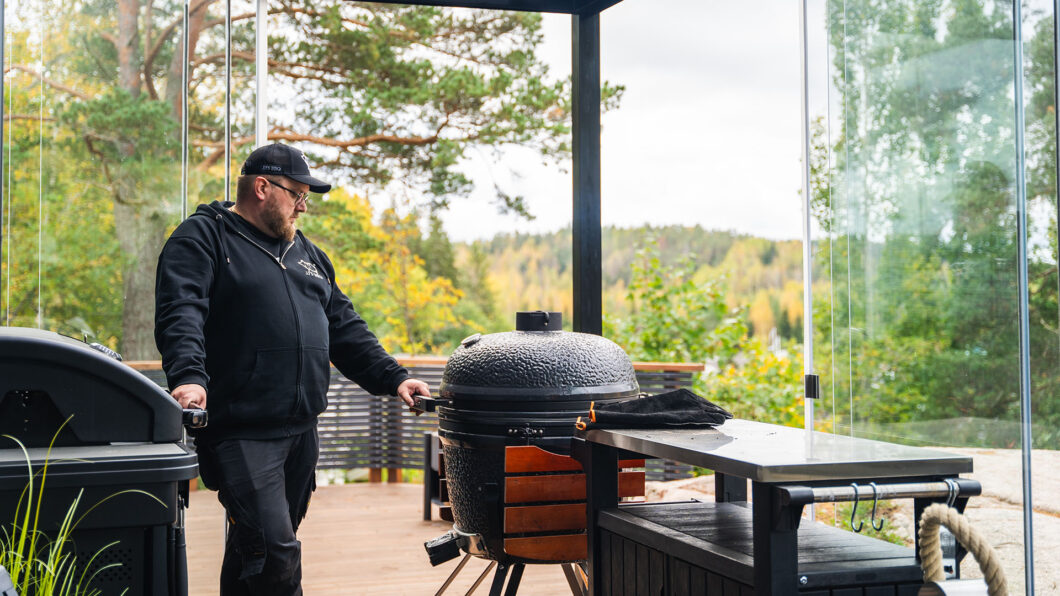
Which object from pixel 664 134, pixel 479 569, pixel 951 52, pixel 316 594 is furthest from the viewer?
pixel 664 134

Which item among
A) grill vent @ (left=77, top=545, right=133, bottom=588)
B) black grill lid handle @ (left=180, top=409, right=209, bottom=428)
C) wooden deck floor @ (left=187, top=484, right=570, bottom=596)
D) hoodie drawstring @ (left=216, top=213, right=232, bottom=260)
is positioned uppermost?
hoodie drawstring @ (left=216, top=213, right=232, bottom=260)

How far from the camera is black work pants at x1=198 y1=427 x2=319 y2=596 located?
230cm

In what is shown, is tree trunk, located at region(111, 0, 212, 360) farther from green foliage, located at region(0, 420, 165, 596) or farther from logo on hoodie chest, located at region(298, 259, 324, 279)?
green foliage, located at region(0, 420, 165, 596)

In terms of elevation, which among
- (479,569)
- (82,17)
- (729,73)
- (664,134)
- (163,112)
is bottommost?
(479,569)

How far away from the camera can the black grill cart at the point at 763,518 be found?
4.69 ft

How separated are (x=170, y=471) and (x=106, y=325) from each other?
2.09m

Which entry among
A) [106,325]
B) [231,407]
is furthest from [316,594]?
[231,407]

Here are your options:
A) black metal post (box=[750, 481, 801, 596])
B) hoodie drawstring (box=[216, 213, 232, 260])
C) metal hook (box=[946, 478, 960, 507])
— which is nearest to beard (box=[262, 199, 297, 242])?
hoodie drawstring (box=[216, 213, 232, 260])

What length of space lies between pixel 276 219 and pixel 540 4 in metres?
1.63

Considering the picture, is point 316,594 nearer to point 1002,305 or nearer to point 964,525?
point 1002,305

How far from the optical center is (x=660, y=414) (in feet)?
6.52

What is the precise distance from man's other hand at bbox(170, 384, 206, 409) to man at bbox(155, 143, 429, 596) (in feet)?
0.08

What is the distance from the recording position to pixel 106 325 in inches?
130

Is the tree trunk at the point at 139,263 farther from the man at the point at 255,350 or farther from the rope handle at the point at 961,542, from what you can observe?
the rope handle at the point at 961,542
